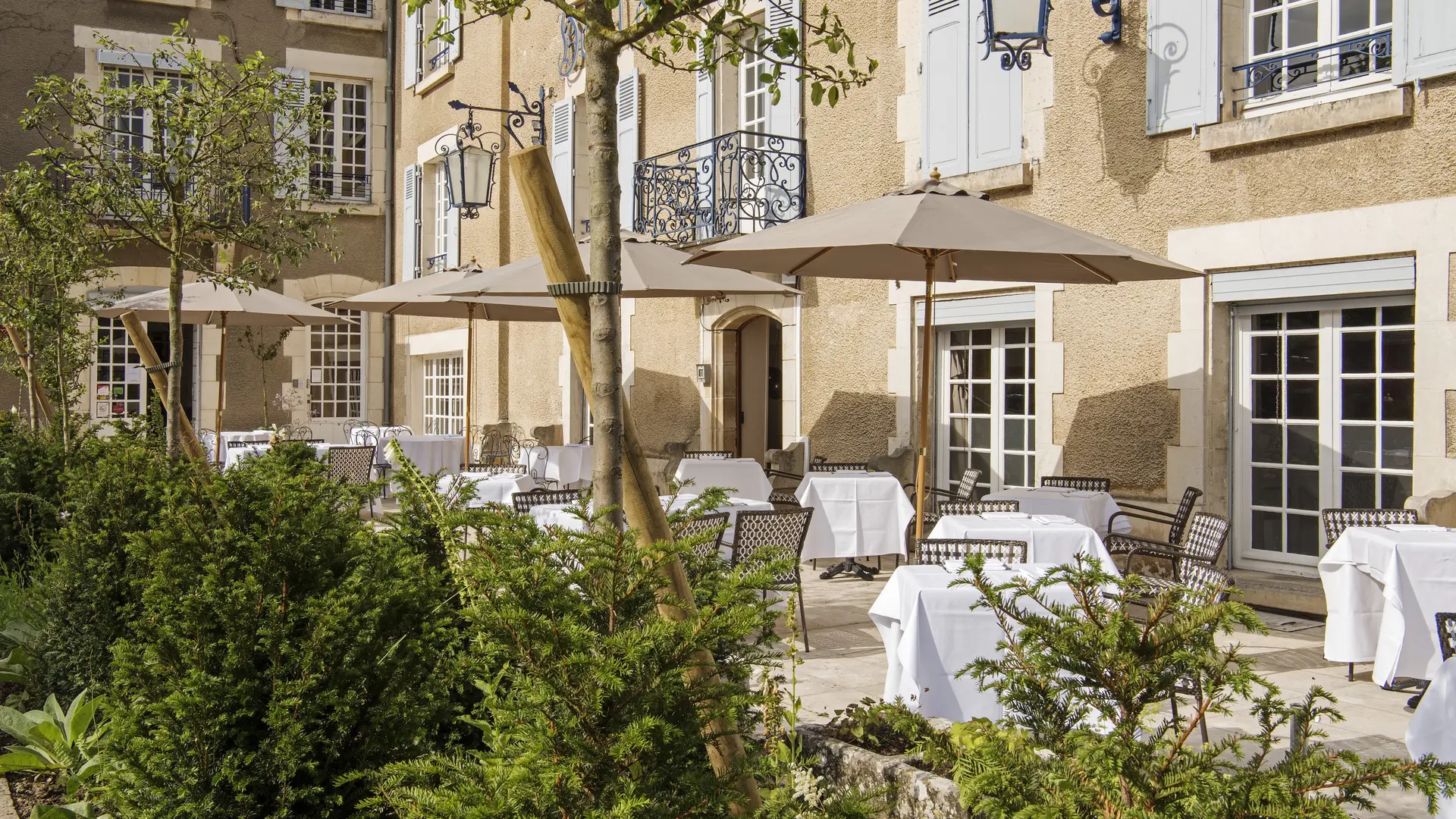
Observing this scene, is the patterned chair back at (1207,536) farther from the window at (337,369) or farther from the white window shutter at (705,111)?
the window at (337,369)

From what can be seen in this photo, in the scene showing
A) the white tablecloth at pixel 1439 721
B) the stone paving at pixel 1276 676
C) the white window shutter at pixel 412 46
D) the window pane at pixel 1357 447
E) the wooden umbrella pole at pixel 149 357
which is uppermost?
the white window shutter at pixel 412 46

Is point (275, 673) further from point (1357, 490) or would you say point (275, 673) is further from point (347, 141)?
point (347, 141)

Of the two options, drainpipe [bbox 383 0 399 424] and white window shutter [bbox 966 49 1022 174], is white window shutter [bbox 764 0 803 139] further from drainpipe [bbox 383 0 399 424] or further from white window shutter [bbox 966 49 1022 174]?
drainpipe [bbox 383 0 399 424]

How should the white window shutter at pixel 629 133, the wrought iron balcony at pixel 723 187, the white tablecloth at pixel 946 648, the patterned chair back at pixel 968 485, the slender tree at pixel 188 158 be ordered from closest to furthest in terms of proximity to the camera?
the white tablecloth at pixel 946 648 → the slender tree at pixel 188 158 → the patterned chair back at pixel 968 485 → the wrought iron balcony at pixel 723 187 → the white window shutter at pixel 629 133

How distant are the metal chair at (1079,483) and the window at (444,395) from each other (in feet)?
35.5

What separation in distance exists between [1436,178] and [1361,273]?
636 millimetres

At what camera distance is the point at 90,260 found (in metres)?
8.02

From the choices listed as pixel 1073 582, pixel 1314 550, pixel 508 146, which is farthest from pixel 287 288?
pixel 1073 582

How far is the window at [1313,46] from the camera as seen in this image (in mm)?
6984

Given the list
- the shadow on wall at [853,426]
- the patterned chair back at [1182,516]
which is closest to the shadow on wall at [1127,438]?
the patterned chair back at [1182,516]

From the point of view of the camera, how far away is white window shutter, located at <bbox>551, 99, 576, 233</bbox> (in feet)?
46.9

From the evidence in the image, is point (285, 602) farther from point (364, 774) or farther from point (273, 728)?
point (364, 774)

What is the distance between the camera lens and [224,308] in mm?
11672

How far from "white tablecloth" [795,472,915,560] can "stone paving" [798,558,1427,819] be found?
36 centimetres
